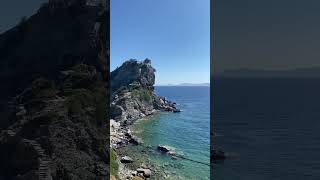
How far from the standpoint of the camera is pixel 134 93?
30.6 metres

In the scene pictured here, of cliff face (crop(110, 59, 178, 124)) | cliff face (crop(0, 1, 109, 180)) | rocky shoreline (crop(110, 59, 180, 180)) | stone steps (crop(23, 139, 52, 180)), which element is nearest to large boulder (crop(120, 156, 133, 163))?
rocky shoreline (crop(110, 59, 180, 180))

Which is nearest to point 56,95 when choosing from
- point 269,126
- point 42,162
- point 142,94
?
point 42,162

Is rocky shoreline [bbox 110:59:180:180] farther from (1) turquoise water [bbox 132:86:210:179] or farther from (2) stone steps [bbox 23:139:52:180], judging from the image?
(2) stone steps [bbox 23:139:52:180]

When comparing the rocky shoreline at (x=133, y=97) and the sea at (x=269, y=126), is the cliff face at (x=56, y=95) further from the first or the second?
the rocky shoreline at (x=133, y=97)

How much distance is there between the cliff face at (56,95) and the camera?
30.0 ft

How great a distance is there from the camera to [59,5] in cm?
1063

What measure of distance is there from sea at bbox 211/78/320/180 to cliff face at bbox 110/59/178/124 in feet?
60.7

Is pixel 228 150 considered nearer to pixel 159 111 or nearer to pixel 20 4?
pixel 20 4

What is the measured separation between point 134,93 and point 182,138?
36.0ft

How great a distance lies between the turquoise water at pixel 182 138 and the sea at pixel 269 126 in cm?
739

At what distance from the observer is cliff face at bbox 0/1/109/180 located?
916cm

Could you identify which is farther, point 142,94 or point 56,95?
point 142,94

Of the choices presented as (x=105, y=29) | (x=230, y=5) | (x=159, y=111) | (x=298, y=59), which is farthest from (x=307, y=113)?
(x=159, y=111)

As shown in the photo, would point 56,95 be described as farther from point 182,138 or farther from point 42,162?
point 182,138
